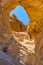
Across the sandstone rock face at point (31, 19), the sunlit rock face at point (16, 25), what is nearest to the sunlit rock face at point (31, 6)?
the sandstone rock face at point (31, 19)

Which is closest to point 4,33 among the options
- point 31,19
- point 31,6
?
point 31,6

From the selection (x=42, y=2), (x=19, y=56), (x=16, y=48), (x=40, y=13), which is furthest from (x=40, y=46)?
(x=40, y=13)

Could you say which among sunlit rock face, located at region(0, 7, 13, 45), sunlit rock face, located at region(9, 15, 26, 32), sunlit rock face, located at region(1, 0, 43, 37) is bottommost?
sunlit rock face, located at region(0, 7, 13, 45)

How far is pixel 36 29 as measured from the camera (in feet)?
42.2

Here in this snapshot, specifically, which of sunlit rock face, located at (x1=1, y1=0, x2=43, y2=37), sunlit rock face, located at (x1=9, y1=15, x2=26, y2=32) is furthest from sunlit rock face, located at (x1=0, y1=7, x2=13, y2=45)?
sunlit rock face, located at (x1=9, y1=15, x2=26, y2=32)

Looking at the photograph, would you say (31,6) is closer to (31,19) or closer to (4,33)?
(31,19)

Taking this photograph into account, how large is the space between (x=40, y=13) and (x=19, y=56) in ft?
21.0

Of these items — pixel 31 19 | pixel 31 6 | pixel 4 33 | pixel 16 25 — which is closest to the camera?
pixel 4 33

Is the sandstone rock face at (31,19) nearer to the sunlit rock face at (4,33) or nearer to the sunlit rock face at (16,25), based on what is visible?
the sunlit rock face at (4,33)

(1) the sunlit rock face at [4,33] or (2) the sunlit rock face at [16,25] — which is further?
(2) the sunlit rock face at [16,25]

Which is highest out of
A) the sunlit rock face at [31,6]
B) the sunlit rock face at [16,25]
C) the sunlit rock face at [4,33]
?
the sunlit rock face at [16,25]

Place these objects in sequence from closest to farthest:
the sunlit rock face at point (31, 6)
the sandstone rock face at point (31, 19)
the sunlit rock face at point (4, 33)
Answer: the sandstone rock face at point (31, 19)
the sunlit rock face at point (4, 33)
the sunlit rock face at point (31, 6)

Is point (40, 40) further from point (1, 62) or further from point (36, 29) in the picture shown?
point (36, 29)

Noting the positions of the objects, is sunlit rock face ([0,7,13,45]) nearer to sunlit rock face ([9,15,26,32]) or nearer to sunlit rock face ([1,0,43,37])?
sunlit rock face ([1,0,43,37])
